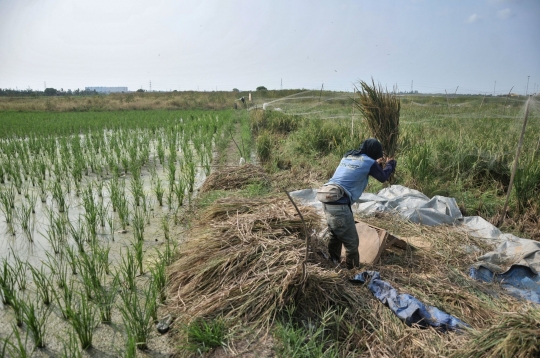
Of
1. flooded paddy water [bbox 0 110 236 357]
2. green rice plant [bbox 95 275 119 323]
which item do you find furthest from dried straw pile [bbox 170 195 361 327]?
green rice plant [bbox 95 275 119 323]

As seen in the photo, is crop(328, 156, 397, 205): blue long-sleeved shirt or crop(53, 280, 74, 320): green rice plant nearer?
crop(53, 280, 74, 320): green rice plant

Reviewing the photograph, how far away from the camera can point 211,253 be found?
258 centimetres

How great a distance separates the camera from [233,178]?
5008 millimetres

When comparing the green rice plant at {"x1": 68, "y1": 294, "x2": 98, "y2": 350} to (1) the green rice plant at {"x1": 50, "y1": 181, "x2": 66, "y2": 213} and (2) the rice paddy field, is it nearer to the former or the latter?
(2) the rice paddy field

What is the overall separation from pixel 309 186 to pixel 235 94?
26062 mm

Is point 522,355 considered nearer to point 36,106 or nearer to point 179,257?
point 179,257

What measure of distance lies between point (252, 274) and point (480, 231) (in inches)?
99.6

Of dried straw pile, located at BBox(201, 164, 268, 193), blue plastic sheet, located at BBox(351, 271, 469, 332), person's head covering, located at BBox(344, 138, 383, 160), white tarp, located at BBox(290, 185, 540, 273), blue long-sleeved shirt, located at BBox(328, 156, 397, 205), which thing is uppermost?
person's head covering, located at BBox(344, 138, 383, 160)

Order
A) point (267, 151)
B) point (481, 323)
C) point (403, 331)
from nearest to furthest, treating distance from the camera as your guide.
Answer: point (403, 331) → point (481, 323) → point (267, 151)

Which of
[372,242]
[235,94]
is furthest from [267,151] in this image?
[235,94]

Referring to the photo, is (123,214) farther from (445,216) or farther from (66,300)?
(445,216)

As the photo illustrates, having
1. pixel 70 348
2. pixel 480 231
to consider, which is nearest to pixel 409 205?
pixel 480 231

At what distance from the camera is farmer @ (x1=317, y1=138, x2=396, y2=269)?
2.65m

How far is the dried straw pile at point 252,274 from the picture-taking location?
6.88 ft
